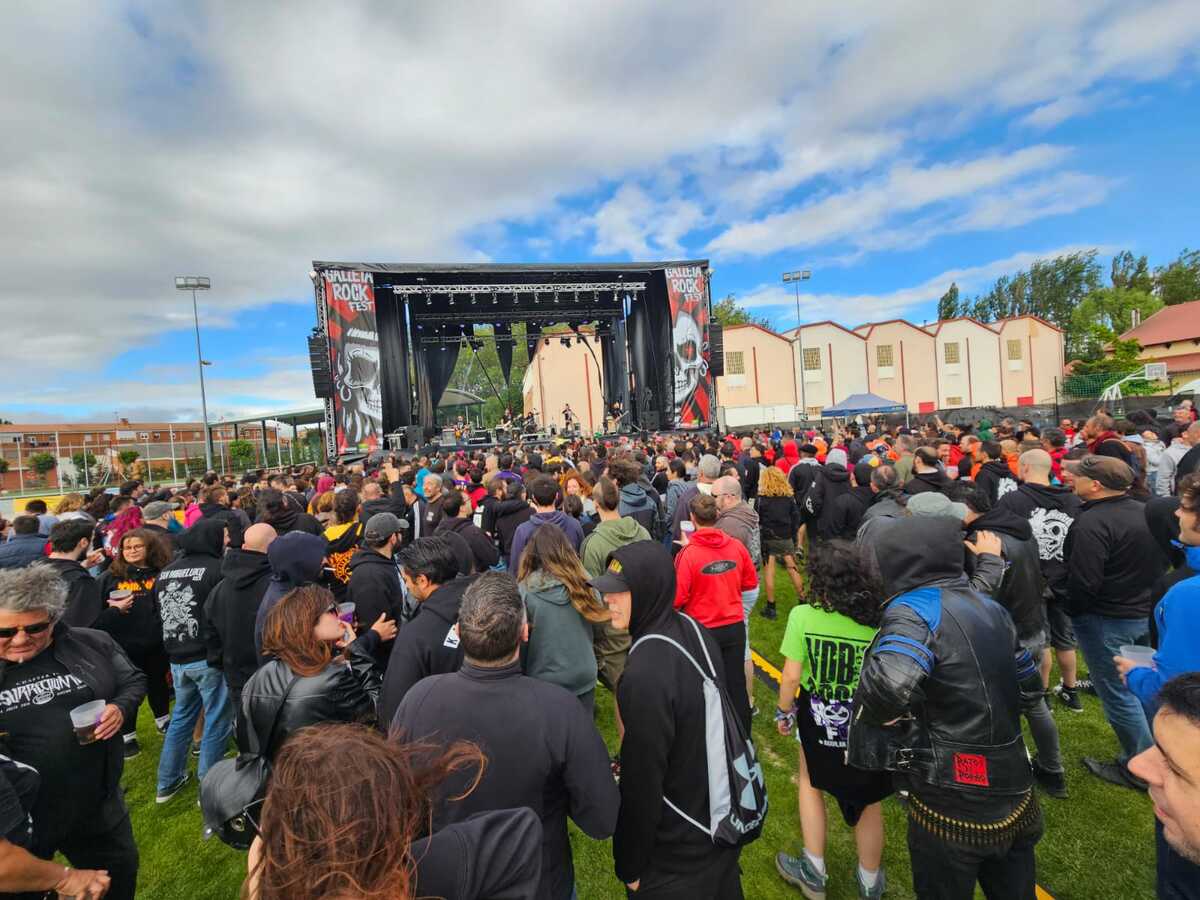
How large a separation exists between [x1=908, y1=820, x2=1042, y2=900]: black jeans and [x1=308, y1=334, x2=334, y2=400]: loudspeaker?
50.2 ft

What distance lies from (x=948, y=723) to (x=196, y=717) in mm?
4349

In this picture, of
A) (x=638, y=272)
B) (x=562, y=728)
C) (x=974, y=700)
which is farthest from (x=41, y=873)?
(x=638, y=272)

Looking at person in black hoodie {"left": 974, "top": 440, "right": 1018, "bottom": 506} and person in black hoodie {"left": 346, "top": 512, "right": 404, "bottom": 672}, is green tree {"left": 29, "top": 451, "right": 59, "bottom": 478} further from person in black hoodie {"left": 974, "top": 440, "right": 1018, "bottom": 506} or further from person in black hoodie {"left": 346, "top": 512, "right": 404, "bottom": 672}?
person in black hoodie {"left": 974, "top": 440, "right": 1018, "bottom": 506}

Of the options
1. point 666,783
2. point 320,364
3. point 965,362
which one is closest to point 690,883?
point 666,783

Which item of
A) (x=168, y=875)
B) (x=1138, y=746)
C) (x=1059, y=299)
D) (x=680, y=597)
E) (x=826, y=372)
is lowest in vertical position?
(x=168, y=875)

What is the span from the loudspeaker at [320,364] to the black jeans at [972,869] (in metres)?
15.3

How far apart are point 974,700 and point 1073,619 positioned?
2312mm

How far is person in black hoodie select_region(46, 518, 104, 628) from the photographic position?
3.50 meters

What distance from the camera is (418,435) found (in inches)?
682

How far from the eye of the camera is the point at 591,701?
281cm

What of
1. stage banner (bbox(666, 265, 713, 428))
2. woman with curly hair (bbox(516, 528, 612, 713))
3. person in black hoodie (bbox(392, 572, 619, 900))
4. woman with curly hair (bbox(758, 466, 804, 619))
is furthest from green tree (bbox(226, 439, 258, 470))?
person in black hoodie (bbox(392, 572, 619, 900))

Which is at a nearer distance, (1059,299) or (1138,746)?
(1138,746)

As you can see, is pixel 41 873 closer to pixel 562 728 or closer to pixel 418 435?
pixel 562 728

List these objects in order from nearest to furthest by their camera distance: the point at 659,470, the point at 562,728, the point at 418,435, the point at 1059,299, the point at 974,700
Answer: the point at 562,728 → the point at 974,700 → the point at 659,470 → the point at 418,435 → the point at 1059,299
